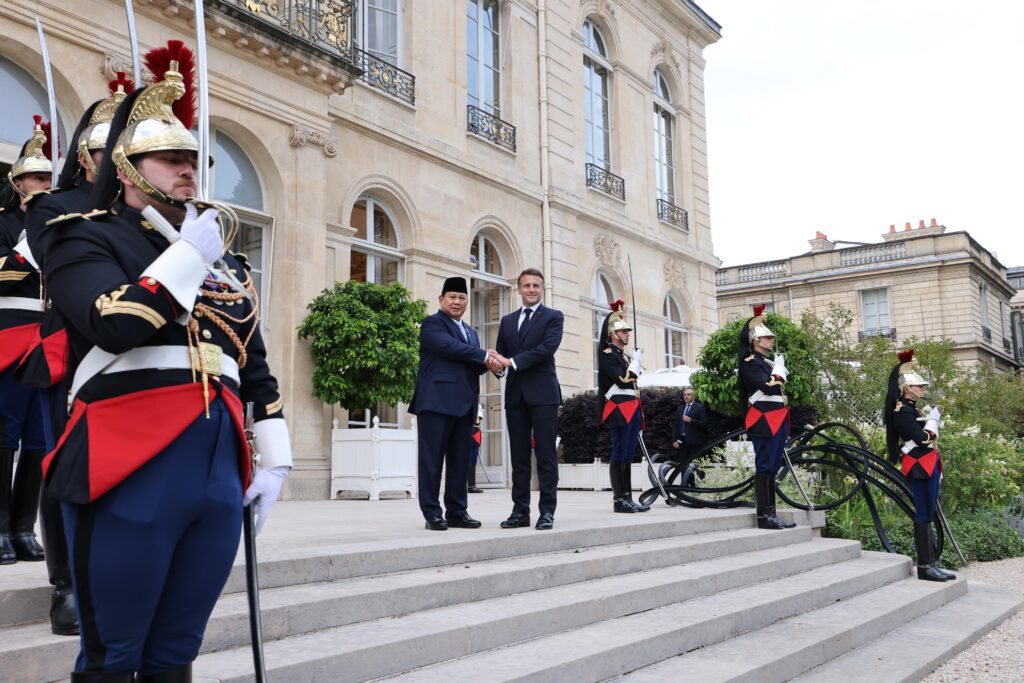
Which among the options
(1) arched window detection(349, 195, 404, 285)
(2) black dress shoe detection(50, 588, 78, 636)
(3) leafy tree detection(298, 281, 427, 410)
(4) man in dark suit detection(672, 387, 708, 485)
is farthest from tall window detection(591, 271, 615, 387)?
(2) black dress shoe detection(50, 588, 78, 636)

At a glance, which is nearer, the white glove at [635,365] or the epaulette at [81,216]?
the epaulette at [81,216]

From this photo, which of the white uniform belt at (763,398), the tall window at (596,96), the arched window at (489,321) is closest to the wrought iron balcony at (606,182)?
the tall window at (596,96)

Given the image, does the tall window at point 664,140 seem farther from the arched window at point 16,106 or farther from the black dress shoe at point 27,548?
the black dress shoe at point 27,548

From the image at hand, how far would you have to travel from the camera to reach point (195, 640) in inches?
84.7

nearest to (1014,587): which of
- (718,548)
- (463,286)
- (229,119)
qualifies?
(718,548)

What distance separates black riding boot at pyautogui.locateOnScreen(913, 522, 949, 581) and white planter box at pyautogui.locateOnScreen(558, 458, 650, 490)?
6995 millimetres

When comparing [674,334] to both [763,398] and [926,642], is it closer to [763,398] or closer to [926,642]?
[763,398]

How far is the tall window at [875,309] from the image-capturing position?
38.5m

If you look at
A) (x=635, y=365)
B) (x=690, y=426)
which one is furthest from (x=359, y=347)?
(x=690, y=426)

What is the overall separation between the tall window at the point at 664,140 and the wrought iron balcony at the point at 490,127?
574 centimetres

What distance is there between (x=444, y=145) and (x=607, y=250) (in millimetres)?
5086

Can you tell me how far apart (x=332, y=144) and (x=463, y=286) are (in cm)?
601

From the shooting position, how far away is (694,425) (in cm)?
1431

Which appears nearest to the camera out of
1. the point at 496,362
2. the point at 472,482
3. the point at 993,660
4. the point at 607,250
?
the point at 993,660
